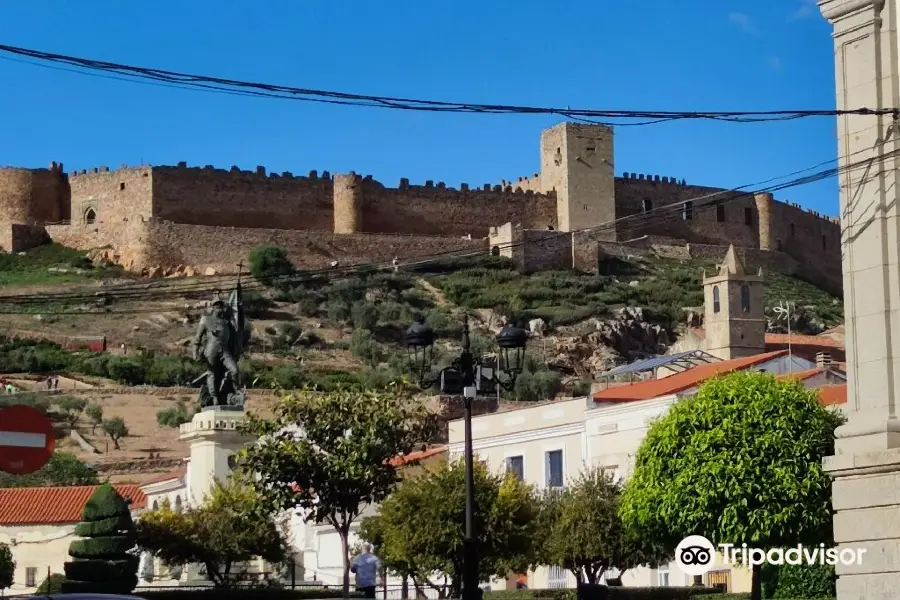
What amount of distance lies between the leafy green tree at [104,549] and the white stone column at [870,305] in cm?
1520

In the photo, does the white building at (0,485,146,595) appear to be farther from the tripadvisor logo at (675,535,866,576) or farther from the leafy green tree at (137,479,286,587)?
the tripadvisor logo at (675,535,866,576)

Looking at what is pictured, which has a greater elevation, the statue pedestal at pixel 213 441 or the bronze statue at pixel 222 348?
the bronze statue at pixel 222 348

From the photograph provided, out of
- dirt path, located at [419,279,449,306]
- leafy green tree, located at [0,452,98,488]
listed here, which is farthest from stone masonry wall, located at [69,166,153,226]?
leafy green tree, located at [0,452,98,488]

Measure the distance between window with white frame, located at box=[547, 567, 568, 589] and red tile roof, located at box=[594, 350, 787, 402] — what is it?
12.6 feet

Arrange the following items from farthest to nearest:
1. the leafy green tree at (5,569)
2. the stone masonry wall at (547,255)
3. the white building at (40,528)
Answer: the stone masonry wall at (547,255), the white building at (40,528), the leafy green tree at (5,569)

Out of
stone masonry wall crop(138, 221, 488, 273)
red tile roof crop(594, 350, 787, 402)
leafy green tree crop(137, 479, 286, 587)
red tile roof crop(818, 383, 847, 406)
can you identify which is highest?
stone masonry wall crop(138, 221, 488, 273)

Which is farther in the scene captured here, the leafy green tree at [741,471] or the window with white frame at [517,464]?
the window with white frame at [517,464]

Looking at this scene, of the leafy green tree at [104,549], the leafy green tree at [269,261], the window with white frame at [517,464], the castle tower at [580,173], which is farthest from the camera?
the castle tower at [580,173]

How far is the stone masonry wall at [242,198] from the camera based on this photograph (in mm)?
102250

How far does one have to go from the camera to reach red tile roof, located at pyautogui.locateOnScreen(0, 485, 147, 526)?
147 feet

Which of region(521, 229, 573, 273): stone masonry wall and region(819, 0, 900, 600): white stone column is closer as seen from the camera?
region(819, 0, 900, 600): white stone column

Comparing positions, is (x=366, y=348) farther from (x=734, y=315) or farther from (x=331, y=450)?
(x=331, y=450)

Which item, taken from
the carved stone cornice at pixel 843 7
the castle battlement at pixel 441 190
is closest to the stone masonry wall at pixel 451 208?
the castle battlement at pixel 441 190

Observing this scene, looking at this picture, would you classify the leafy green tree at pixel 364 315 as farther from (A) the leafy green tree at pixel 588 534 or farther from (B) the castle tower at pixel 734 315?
(A) the leafy green tree at pixel 588 534
